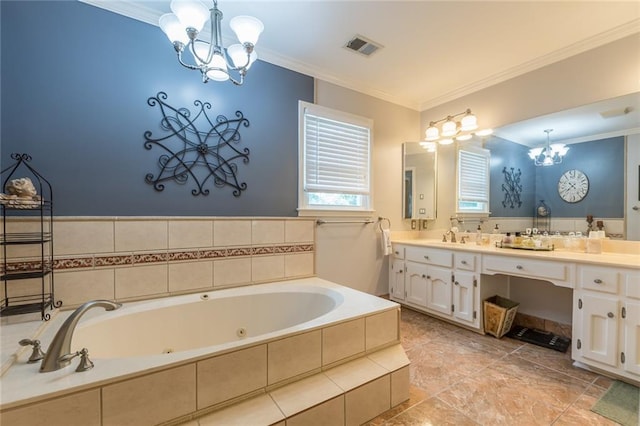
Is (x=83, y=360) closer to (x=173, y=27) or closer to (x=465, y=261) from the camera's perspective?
(x=173, y=27)

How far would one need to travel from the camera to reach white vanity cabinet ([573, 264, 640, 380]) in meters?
1.63

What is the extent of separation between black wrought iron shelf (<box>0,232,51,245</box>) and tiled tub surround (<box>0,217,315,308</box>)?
3cm

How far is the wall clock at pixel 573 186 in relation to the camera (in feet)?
7.29

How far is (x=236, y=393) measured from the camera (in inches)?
47.6

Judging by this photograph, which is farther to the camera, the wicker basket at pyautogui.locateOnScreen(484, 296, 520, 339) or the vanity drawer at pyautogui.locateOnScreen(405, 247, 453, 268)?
the vanity drawer at pyautogui.locateOnScreen(405, 247, 453, 268)

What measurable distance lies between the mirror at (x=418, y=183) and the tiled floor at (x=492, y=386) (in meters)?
1.48

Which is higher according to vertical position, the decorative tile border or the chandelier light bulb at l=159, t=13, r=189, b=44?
the chandelier light bulb at l=159, t=13, r=189, b=44

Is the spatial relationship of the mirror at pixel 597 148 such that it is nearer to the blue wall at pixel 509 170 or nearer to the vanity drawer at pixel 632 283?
the blue wall at pixel 509 170

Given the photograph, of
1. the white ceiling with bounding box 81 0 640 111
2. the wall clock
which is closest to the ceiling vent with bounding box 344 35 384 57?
the white ceiling with bounding box 81 0 640 111

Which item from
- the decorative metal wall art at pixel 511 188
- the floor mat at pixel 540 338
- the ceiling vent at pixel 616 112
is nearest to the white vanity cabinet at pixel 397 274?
the floor mat at pixel 540 338

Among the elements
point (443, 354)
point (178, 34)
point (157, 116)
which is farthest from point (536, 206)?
point (157, 116)

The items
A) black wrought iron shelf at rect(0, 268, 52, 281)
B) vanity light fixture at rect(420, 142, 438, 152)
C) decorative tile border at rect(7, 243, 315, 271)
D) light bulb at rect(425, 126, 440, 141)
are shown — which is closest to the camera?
black wrought iron shelf at rect(0, 268, 52, 281)

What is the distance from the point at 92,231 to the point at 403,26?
2.66 metres

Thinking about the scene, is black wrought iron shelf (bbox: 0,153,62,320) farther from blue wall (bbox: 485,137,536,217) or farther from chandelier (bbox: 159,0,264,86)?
blue wall (bbox: 485,137,536,217)
